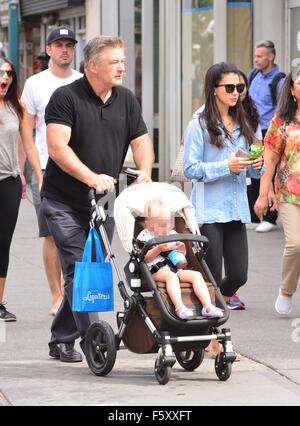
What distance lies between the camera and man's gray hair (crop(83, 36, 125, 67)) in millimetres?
7062

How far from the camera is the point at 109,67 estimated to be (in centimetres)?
707

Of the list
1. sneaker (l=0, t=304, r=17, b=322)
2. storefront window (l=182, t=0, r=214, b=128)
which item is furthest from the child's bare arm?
storefront window (l=182, t=0, r=214, b=128)

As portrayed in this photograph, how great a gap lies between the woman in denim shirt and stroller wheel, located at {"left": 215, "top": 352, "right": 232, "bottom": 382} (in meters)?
1.03

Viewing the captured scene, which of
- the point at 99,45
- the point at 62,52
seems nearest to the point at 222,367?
the point at 99,45

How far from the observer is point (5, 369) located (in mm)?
7203

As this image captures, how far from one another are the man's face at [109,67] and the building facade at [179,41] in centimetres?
854

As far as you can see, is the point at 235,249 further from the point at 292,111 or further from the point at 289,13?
the point at 289,13

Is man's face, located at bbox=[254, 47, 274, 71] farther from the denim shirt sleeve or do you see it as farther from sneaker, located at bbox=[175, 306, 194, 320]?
sneaker, located at bbox=[175, 306, 194, 320]

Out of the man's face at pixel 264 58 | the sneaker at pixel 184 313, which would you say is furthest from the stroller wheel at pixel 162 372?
the man's face at pixel 264 58

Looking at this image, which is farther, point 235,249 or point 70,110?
point 235,249

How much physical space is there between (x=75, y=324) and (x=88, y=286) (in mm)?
689

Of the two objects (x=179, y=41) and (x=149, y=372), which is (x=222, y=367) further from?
(x=179, y=41)

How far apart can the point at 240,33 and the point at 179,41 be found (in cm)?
170
